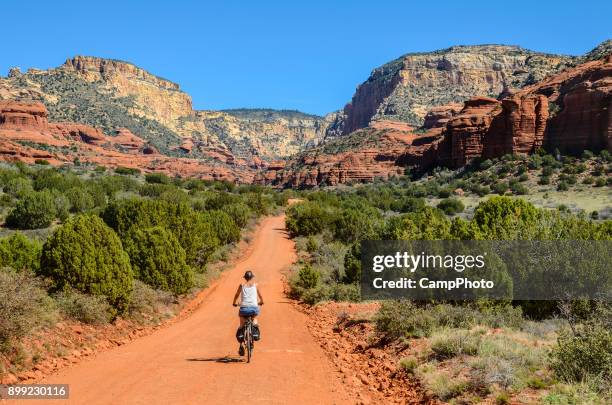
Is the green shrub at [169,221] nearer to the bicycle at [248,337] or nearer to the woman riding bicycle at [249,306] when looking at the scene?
the woman riding bicycle at [249,306]

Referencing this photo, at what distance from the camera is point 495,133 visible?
76.5 m

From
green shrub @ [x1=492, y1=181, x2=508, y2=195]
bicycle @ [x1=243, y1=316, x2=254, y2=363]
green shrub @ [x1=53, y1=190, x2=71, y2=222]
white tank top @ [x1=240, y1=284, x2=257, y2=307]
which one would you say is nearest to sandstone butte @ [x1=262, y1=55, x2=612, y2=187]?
green shrub @ [x1=492, y1=181, x2=508, y2=195]

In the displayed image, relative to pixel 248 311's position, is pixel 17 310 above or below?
above

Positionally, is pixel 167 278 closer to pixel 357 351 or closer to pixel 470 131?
pixel 357 351

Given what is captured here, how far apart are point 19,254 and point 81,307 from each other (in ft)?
16.0

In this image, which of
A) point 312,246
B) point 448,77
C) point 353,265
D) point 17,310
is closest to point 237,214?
point 312,246

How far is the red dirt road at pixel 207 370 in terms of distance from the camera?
8.20m

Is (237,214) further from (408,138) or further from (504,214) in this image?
(408,138)

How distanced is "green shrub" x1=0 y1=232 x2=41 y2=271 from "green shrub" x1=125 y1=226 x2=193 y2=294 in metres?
2.89

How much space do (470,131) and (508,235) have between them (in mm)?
67121

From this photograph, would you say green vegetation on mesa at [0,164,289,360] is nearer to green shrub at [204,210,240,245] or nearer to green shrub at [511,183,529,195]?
green shrub at [204,210,240,245]

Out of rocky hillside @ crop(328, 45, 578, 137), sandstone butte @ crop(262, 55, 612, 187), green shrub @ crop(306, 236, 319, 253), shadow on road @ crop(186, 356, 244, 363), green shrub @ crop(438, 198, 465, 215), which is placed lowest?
shadow on road @ crop(186, 356, 244, 363)

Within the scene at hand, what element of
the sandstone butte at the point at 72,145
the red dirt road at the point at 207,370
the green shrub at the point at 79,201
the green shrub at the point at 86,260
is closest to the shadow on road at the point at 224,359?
the red dirt road at the point at 207,370

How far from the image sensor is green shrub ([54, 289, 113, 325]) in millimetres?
12844
